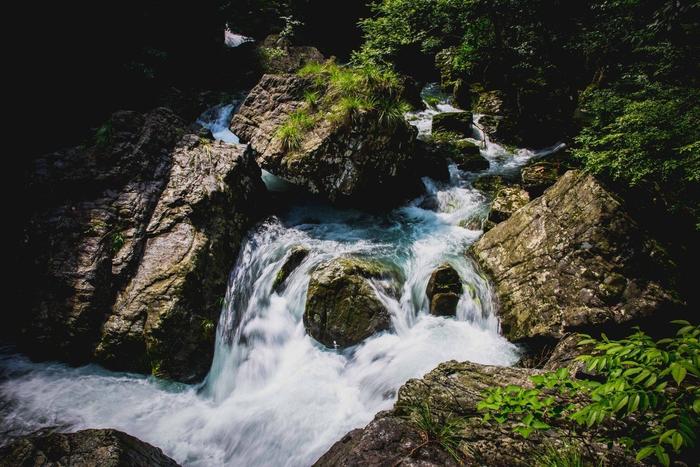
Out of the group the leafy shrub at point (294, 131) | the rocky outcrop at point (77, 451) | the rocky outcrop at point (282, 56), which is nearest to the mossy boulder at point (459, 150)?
the leafy shrub at point (294, 131)

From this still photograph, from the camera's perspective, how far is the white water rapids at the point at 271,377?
5.07 meters

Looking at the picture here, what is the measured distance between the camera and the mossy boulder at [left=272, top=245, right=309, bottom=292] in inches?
278

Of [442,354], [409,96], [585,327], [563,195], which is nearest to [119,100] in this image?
[409,96]

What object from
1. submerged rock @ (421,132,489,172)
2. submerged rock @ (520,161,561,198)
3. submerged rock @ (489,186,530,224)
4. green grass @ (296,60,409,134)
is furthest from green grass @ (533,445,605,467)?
submerged rock @ (421,132,489,172)

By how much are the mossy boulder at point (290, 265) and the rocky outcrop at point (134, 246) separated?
1.04 m

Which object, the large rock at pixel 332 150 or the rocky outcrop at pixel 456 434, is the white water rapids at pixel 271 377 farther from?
the rocky outcrop at pixel 456 434

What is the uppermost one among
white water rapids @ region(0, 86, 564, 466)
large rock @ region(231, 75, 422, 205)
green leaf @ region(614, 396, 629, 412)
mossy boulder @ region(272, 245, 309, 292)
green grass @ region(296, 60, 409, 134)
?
green grass @ region(296, 60, 409, 134)

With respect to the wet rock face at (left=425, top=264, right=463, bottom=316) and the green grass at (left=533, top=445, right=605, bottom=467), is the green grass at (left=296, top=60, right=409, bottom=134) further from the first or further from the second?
the green grass at (left=533, top=445, right=605, bottom=467)

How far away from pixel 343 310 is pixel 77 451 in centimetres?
381

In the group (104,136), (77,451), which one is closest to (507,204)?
(77,451)

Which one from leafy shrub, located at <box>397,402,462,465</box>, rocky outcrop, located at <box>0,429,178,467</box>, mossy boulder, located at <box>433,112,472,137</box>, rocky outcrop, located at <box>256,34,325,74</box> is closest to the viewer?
leafy shrub, located at <box>397,402,462,465</box>

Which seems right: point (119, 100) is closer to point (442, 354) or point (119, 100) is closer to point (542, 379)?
point (442, 354)

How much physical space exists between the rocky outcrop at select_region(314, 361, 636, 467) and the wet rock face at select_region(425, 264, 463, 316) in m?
2.46

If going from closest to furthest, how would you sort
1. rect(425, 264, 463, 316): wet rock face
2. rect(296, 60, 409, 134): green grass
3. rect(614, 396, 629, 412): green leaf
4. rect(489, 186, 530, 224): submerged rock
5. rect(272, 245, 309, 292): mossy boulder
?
rect(614, 396, 629, 412): green leaf < rect(425, 264, 463, 316): wet rock face < rect(272, 245, 309, 292): mossy boulder < rect(489, 186, 530, 224): submerged rock < rect(296, 60, 409, 134): green grass
